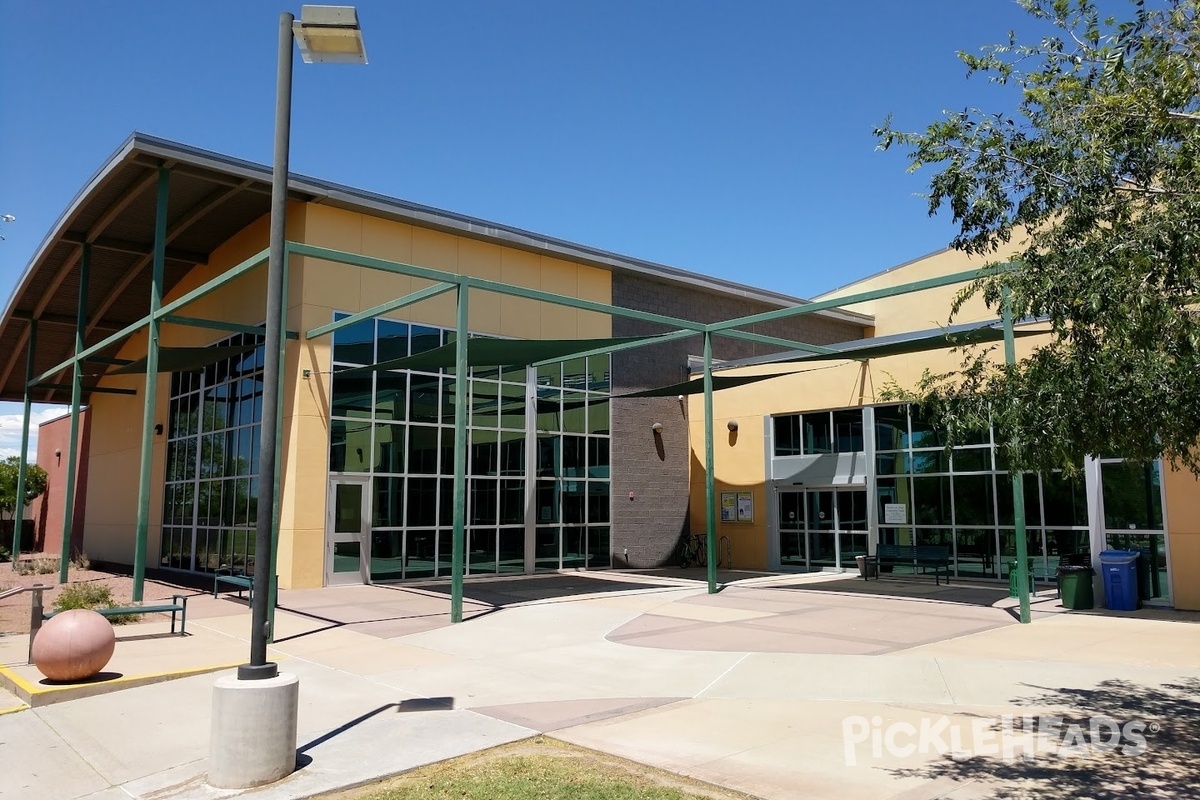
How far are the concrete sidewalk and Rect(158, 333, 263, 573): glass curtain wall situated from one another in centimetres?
526

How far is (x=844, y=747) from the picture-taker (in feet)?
22.2

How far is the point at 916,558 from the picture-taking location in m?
19.6

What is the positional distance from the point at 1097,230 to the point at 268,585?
21.2 feet

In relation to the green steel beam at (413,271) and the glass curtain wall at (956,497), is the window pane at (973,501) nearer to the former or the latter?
the glass curtain wall at (956,497)

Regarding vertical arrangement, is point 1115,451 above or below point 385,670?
above

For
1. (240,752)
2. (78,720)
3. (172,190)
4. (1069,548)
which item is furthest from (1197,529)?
(172,190)

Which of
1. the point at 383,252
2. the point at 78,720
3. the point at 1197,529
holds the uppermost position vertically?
the point at 383,252

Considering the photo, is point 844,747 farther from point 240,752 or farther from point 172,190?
point 172,190

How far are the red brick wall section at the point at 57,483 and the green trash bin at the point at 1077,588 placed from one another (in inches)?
1184

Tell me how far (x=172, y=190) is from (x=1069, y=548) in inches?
783

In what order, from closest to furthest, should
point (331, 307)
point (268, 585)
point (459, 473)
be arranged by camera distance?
point (268, 585) < point (459, 473) < point (331, 307)

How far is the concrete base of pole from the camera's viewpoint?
20.0ft

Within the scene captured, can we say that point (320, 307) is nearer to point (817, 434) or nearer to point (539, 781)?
point (817, 434)

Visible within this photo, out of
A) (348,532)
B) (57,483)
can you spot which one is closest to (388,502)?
(348,532)
